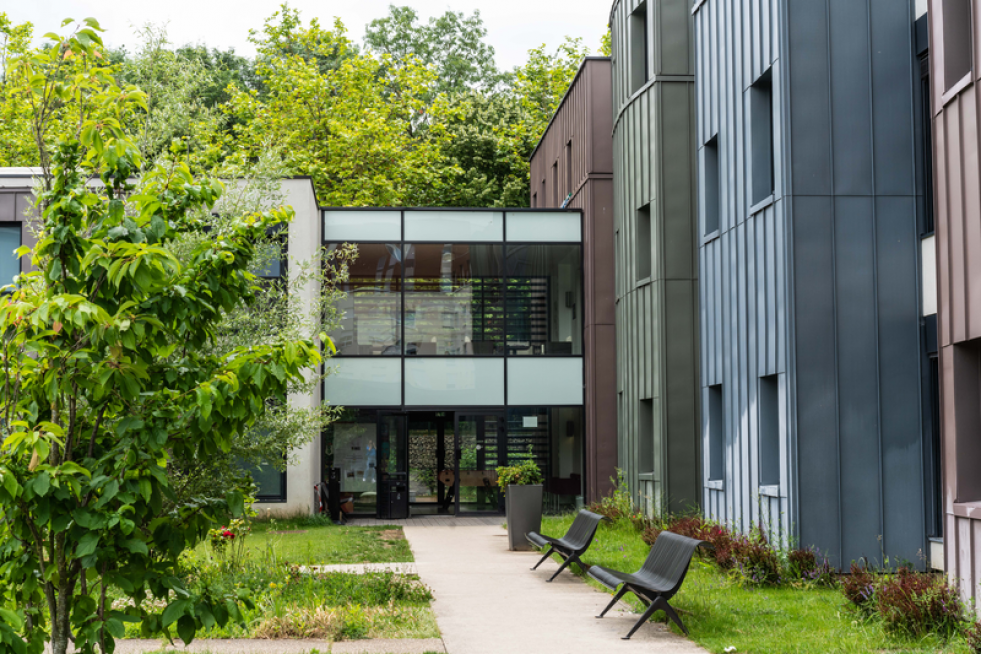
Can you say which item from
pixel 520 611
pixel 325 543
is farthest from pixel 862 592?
pixel 325 543

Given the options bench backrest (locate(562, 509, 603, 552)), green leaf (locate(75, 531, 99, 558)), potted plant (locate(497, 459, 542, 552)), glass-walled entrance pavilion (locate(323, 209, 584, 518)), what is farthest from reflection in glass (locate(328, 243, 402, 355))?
green leaf (locate(75, 531, 99, 558))

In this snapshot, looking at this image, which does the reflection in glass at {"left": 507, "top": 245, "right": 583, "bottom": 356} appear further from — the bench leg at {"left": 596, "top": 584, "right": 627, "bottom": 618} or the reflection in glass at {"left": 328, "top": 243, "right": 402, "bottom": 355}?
the bench leg at {"left": 596, "top": 584, "right": 627, "bottom": 618}

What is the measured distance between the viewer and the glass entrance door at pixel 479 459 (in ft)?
73.4

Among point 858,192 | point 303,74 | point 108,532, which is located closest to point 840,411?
point 858,192

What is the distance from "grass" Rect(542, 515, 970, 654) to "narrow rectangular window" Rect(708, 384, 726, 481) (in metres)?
2.83

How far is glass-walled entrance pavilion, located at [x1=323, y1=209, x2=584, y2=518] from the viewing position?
22.0 m

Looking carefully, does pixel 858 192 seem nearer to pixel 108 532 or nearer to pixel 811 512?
pixel 811 512

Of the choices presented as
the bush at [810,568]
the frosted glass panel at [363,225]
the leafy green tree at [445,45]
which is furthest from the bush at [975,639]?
the leafy green tree at [445,45]

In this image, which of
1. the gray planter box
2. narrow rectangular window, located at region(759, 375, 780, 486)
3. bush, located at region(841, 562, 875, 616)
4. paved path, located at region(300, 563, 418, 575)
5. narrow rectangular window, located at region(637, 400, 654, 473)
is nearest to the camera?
bush, located at region(841, 562, 875, 616)

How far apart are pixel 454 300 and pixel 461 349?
3.64 feet

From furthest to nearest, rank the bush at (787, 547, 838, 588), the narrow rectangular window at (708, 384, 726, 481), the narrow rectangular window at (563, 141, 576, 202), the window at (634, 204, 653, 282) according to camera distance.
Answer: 1. the narrow rectangular window at (563, 141, 576, 202)
2. the window at (634, 204, 653, 282)
3. the narrow rectangular window at (708, 384, 726, 481)
4. the bush at (787, 547, 838, 588)

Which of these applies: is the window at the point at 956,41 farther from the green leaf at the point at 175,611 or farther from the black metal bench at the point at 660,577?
the green leaf at the point at 175,611

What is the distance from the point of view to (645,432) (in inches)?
714

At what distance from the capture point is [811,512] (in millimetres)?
11453
